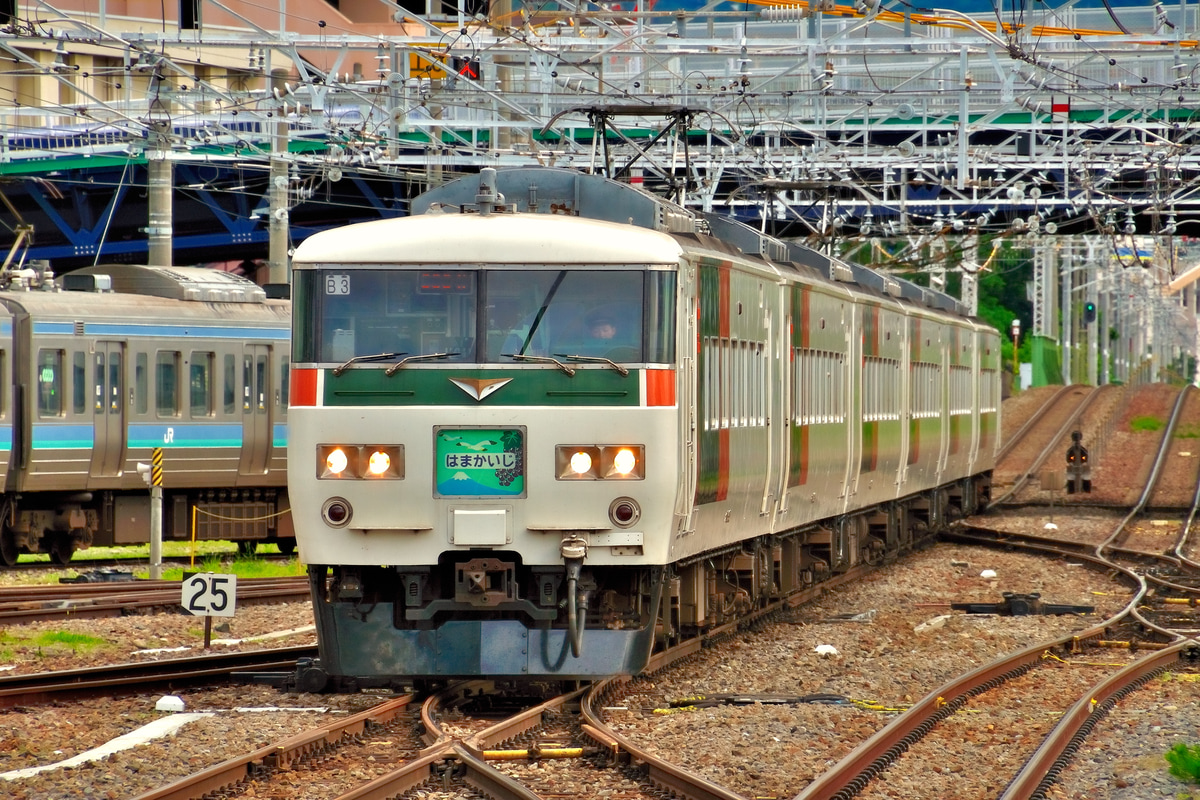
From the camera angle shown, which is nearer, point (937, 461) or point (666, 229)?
point (666, 229)

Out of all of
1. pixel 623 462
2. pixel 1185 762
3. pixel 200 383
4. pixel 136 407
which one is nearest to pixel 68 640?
pixel 623 462

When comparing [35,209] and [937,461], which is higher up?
[35,209]

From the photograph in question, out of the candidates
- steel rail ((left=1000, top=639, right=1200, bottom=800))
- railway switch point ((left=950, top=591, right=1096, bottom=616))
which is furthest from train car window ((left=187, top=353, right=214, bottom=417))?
steel rail ((left=1000, top=639, right=1200, bottom=800))

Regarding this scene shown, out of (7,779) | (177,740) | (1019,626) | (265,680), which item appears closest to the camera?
(7,779)

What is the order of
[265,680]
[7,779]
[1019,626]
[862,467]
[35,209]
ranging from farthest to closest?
[35,209] → [862,467] → [1019,626] → [265,680] → [7,779]

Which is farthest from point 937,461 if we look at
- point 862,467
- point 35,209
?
point 35,209

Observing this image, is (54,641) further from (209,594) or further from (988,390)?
(988,390)

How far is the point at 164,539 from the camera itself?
2255 centimetres

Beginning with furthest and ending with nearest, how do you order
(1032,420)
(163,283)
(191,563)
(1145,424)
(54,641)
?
(1032,420)
(1145,424)
(163,283)
(191,563)
(54,641)

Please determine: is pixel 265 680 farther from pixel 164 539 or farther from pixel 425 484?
pixel 164 539

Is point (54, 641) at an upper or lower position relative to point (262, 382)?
lower

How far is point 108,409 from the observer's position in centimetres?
2116

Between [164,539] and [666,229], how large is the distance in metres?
12.4

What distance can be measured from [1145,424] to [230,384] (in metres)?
35.6
